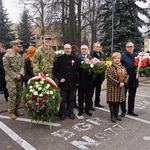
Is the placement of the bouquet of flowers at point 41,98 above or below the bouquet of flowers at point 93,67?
below

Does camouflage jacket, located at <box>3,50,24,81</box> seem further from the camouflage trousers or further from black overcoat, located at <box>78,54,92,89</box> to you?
black overcoat, located at <box>78,54,92,89</box>

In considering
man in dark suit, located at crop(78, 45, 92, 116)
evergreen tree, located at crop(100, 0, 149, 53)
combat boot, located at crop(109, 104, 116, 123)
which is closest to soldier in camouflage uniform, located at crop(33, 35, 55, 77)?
man in dark suit, located at crop(78, 45, 92, 116)

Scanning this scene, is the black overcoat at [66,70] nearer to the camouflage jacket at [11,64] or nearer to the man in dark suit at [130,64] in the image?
the camouflage jacket at [11,64]

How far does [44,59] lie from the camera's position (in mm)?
5121

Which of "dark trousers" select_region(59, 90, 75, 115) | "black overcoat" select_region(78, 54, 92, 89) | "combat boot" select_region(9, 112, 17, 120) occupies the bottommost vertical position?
"combat boot" select_region(9, 112, 17, 120)

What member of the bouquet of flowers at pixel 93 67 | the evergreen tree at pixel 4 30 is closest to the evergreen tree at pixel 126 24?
Answer: the bouquet of flowers at pixel 93 67

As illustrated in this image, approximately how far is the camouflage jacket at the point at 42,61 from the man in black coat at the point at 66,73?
207 mm

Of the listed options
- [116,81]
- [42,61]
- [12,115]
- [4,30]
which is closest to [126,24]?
[116,81]

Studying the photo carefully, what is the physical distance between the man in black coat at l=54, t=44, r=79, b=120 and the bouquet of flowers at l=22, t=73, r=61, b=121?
1.65 feet

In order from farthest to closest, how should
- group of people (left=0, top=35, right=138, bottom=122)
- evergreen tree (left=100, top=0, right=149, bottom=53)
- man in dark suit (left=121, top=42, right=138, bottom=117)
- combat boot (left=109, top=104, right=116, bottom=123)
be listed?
1. evergreen tree (left=100, top=0, right=149, bottom=53)
2. man in dark suit (left=121, top=42, right=138, bottom=117)
3. combat boot (left=109, top=104, right=116, bottom=123)
4. group of people (left=0, top=35, right=138, bottom=122)

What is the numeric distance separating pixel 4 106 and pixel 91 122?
309 centimetres

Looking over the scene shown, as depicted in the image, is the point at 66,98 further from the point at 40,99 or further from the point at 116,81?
the point at 116,81

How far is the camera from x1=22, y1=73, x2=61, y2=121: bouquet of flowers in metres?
4.48

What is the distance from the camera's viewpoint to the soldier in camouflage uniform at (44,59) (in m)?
5.10
